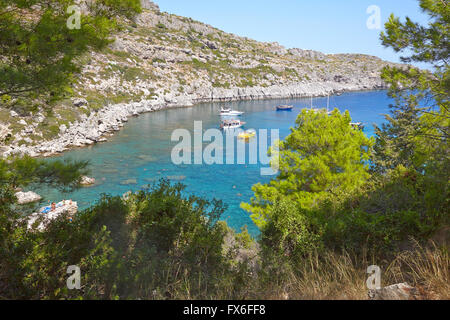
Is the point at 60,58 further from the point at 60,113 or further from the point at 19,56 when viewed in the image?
the point at 60,113

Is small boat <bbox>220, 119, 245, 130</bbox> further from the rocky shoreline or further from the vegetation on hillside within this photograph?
the vegetation on hillside

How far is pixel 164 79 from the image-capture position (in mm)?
81812

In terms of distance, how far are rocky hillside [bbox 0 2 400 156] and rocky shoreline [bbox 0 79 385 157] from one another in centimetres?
12

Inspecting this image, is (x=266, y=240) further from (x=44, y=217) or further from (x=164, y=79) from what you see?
(x=164, y=79)

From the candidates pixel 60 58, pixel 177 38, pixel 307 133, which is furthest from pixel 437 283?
pixel 177 38

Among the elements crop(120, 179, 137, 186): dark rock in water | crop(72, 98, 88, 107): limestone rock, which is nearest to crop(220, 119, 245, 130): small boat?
crop(72, 98, 88, 107): limestone rock

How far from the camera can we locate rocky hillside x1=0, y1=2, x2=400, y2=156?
121 ft

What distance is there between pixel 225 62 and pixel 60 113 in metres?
80.5

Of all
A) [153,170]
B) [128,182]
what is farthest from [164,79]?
[128,182]

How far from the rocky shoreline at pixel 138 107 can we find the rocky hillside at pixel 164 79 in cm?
12

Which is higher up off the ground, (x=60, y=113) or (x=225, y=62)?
(x=225, y=62)

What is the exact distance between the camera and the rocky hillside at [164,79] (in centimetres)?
3697

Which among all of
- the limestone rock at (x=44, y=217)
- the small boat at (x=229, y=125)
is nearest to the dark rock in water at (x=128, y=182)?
the limestone rock at (x=44, y=217)

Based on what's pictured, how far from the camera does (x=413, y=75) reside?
747 cm
